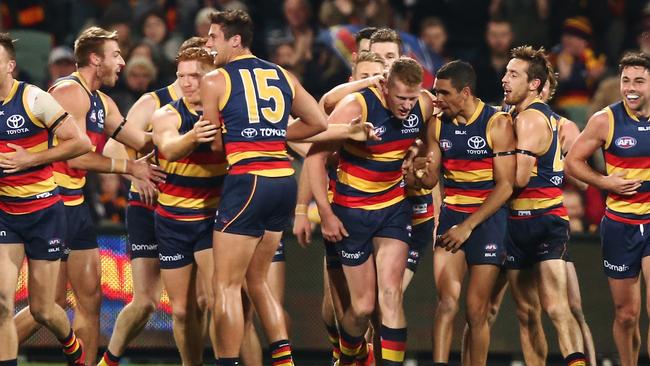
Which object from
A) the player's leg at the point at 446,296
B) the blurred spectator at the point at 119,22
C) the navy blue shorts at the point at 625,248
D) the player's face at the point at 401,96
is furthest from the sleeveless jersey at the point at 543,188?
the blurred spectator at the point at 119,22

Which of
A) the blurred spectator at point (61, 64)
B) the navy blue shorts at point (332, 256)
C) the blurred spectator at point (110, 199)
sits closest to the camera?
the navy blue shorts at point (332, 256)

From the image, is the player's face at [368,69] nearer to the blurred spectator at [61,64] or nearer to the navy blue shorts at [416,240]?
the navy blue shorts at [416,240]

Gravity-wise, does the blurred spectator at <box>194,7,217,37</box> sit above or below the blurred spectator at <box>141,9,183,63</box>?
above

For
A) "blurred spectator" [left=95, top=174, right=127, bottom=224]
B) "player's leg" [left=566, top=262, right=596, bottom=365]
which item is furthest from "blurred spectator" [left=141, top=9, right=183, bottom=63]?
"player's leg" [left=566, top=262, right=596, bottom=365]

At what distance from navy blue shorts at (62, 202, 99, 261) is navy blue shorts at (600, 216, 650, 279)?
166 inches

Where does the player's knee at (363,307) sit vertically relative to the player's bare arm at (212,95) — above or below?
below

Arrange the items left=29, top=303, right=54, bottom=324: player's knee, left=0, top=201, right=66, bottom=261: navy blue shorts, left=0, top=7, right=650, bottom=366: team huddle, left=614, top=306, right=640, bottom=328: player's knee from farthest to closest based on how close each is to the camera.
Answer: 1. left=614, top=306, right=640, bottom=328: player's knee
2. left=29, top=303, right=54, bottom=324: player's knee
3. left=0, top=201, right=66, bottom=261: navy blue shorts
4. left=0, top=7, right=650, bottom=366: team huddle

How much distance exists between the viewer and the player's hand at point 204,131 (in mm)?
9539

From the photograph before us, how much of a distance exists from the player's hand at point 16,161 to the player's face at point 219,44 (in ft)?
5.13

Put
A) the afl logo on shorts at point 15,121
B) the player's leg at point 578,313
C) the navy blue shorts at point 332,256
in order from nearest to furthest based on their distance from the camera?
1. the afl logo on shorts at point 15,121
2. the navy blue shorts at point 332,256
3. the player's leg at point 578,313

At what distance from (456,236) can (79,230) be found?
3078mm

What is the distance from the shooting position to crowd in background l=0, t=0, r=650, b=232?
628 inches

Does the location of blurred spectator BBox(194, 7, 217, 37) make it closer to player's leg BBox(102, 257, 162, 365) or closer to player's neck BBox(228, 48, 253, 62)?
player's leg BBox(102, 257, 162, 365)

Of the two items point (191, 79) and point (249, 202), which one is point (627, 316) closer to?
point (249, 202)
